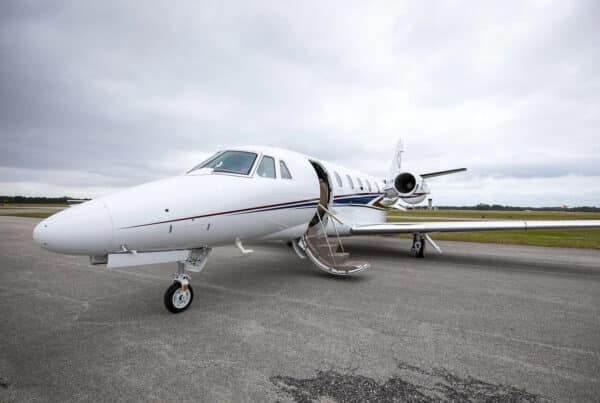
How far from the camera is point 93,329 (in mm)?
3701

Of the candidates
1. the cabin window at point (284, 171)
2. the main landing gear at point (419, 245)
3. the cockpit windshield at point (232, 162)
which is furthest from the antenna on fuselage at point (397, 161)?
the cockpit windshield at point (232, 162)

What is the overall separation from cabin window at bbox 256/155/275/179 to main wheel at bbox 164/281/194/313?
216 centimetres

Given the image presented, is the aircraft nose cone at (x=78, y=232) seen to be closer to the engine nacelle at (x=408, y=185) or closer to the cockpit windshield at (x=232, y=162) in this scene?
the cockpit windshield at (x=232, y=162)

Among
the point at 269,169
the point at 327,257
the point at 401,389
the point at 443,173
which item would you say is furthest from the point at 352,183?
the point at 401,389

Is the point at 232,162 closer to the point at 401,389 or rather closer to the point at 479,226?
the point at 401,389

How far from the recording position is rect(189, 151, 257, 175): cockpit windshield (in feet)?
16.2

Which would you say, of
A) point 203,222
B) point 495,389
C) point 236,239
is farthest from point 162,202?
point 495,389

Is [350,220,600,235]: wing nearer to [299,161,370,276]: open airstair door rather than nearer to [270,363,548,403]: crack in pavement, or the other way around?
[299,161,370,276]: open airstair door

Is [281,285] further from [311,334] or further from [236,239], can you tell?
[311,334]

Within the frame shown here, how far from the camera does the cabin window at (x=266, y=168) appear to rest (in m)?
5.26

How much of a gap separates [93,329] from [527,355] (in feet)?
15.9

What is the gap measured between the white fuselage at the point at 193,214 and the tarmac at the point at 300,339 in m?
1.06

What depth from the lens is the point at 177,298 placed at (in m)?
4.31

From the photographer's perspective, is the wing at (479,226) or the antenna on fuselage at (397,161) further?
the antenna on fuselage at (397,161)
